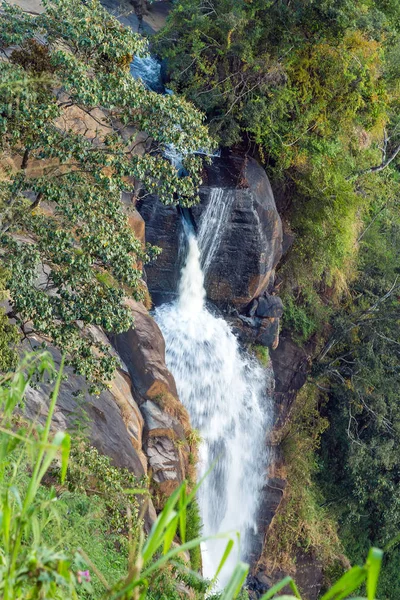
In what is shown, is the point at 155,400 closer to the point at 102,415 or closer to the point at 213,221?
the point at 102,415

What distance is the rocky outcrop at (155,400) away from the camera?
10680mm

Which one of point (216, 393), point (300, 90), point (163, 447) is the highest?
point (300, 90)

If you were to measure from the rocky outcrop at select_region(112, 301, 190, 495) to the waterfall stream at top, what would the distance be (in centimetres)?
176

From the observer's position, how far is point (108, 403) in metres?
9.48

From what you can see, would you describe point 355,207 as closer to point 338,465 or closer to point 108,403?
point 338,465

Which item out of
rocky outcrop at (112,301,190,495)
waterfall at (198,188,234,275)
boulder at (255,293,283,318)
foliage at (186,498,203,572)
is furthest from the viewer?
boulder at (255,293,283,318)

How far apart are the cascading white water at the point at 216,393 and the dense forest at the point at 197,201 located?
128 centimetres

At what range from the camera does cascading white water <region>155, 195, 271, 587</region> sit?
1361cm

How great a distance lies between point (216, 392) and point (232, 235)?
3156 mm

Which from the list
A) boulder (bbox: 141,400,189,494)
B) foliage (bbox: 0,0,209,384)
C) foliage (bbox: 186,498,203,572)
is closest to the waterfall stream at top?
boulder (bbox: 141,400,189,494)

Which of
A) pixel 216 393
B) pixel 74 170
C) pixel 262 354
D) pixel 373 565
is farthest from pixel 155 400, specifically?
pixel 373 565

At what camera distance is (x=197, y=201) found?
1364cm

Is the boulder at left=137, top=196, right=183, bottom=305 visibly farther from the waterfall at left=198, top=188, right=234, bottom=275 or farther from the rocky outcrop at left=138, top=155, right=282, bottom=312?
the waterfall at left=198, top=188, right=234, bottom=275

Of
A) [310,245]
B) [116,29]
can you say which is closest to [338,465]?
[310,245]
